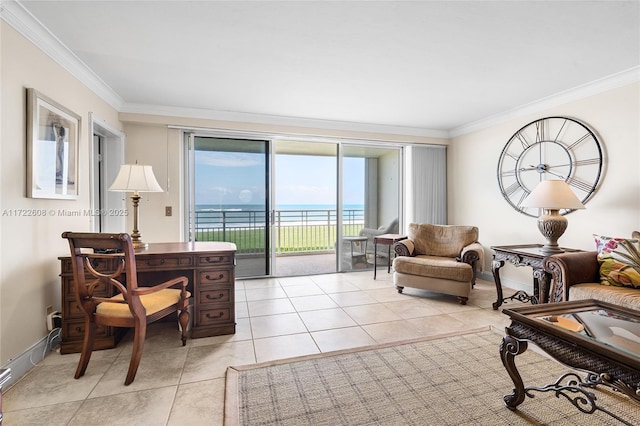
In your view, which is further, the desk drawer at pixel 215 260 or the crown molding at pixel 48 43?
the desk drawer at pixel 215 260

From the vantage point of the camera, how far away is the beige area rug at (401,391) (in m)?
1.55

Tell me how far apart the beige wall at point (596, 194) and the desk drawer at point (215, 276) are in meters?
3.57

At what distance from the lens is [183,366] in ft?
6.84

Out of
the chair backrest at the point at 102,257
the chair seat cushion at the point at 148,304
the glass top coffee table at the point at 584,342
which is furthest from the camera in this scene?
the chair seat cushion at the point at 148,304

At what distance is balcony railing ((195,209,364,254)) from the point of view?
429 cm

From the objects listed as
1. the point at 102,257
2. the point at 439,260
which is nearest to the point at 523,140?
the point at 439,260

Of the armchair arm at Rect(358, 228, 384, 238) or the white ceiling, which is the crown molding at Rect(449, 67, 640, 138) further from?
the armchair arm at Rect(358, 228, 384, 238)

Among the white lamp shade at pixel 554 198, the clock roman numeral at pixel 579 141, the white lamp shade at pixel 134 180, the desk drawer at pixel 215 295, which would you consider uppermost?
the clock roman numeral at pixel 579 141

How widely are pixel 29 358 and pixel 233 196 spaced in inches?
106

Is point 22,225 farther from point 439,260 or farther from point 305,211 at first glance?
point 305,211

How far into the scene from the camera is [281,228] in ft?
23.3

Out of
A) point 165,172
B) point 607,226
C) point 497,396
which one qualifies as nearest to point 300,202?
point 165,172

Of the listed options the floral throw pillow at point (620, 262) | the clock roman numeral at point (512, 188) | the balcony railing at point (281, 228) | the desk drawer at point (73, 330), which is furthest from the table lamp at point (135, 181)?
the clock roman numeral at point (512, 188)

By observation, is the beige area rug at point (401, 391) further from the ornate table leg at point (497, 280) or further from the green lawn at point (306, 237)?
the green lawn at point (306, 237)
